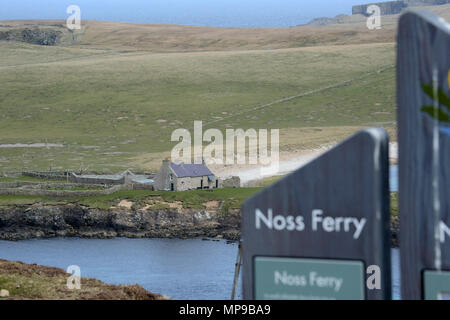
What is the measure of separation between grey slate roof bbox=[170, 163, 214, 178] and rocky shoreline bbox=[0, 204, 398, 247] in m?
6.26

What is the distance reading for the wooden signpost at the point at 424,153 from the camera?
763 cm

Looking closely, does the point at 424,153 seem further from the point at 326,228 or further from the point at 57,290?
the point at 57,290

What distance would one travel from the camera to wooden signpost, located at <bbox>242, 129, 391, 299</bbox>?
25.9ft

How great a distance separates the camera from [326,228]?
8.07 m

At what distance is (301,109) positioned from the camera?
486 ft

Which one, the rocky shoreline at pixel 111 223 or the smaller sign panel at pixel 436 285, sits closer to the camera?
the smaller sign panel at pixel 436 285

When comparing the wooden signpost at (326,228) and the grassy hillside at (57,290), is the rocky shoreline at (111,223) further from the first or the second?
the wooden signpost at (326,228)

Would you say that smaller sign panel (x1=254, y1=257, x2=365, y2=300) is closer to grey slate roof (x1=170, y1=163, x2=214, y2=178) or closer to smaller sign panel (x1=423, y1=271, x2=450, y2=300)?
smaller sign panel (x1=423, y1=271, x2=450, y2=300)

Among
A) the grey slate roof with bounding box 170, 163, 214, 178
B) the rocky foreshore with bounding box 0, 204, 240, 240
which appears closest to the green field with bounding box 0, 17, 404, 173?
the grey slate roof with bounding box 170, 163, 214, 178

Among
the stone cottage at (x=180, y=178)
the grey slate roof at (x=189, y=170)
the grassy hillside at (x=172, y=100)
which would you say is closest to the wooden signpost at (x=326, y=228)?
the stone cottage at (x=180, y=178)

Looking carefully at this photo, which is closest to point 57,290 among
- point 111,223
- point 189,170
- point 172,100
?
point 111,223

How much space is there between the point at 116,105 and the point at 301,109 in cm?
3279
